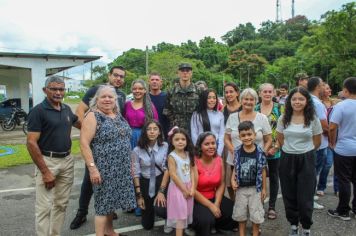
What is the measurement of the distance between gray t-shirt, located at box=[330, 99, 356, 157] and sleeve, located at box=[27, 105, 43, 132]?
3.83m

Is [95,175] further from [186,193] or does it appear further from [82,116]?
[82,116]

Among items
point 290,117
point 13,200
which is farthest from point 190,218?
point 13,200

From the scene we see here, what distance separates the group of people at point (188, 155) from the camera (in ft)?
11.8

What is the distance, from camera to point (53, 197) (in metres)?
3.64

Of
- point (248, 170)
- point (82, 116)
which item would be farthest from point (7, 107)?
point (248, 170)

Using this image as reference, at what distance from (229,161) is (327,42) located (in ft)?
119

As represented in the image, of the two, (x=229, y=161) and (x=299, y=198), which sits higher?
(x=229, y=161)

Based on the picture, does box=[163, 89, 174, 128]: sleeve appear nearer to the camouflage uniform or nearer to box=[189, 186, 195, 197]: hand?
the camouflage uniform

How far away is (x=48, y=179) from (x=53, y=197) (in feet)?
0.97

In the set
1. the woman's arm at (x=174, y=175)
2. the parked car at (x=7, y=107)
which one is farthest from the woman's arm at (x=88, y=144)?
the parked car at (x=7, y=107)

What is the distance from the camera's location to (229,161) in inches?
176

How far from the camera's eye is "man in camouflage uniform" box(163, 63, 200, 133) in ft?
15.9

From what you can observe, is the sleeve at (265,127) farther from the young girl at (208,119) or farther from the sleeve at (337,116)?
the sleeve at (337,116)

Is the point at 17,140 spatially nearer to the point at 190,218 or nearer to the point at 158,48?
the point at 190,218
